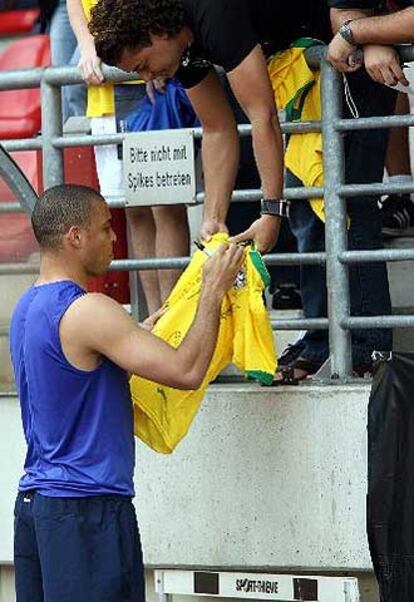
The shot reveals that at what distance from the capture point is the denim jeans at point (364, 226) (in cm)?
543

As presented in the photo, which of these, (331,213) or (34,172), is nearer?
(331,213)

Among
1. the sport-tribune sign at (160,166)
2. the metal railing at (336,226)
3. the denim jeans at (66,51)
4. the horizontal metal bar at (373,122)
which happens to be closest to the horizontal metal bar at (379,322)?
the metal railing at (336,226)

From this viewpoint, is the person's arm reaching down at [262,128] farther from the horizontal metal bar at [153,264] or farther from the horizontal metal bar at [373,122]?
the horizontal metal bar at [153,264]

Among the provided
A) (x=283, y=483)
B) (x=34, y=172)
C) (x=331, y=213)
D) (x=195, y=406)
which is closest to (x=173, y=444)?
(x=195, y=406)

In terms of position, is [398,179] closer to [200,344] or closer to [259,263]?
[259,263]

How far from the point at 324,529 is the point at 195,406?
2.35 feet

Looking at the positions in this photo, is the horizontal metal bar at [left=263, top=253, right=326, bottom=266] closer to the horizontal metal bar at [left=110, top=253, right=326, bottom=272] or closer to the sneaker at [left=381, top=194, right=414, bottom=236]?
the horizontal metal bar at [left=110, top=253, right=326, bottom=272]

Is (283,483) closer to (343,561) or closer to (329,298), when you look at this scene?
(343,561)

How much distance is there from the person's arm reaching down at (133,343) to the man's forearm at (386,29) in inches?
46.2

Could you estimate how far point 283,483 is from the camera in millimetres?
5359

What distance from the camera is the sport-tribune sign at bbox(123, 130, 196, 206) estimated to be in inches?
218

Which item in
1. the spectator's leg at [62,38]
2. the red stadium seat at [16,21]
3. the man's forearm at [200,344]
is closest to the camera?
the man's forearm at [200,344]

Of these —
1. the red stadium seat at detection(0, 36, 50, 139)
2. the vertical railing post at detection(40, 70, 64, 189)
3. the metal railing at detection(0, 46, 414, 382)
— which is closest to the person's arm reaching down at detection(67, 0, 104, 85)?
the vertical railing post at detection(40, 70, 64, 189)

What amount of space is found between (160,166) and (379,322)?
3.35 ft
